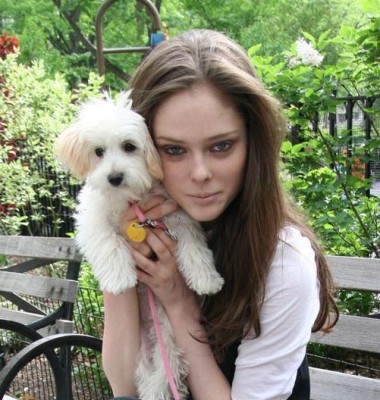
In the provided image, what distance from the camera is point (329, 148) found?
3230mm

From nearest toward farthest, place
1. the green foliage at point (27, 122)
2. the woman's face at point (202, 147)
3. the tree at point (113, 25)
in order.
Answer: the woman's face at point (202, 147) < the green foliage at point (27, 122) < the tree at point (113, 25)

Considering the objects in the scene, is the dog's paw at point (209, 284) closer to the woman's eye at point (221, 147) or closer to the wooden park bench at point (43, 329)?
the woman's eye at point (221, 147)

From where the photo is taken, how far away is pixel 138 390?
75.9 inches

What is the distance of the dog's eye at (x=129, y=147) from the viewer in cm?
167

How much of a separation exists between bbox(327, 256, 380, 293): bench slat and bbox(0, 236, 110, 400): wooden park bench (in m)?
1.07

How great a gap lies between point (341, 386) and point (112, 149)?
52.8 inches

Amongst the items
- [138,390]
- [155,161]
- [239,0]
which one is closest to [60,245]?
[138,390]

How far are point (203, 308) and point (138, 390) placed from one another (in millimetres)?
394

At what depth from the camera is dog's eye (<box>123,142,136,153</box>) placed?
5.47 feet

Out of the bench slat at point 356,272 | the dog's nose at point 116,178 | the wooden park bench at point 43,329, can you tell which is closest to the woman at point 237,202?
the dog's nose at point 116,178

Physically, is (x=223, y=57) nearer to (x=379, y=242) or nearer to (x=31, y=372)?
(x=379, y=242)

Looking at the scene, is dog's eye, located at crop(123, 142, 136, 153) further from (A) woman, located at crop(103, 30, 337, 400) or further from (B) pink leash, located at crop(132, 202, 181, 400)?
(B) pink leash, located at crop(132, 202, 181, 400)

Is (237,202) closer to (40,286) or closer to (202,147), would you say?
(202,147)

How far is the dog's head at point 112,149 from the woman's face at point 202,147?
0.06 m
